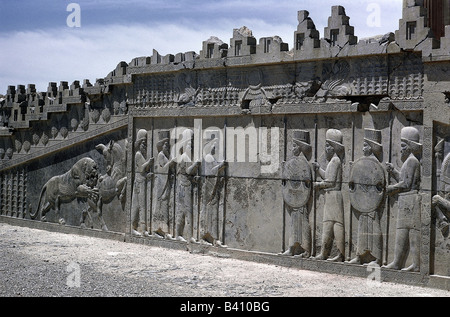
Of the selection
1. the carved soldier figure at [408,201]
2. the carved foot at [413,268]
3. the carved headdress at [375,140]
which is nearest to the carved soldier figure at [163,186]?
the carved headdress at [375,140]

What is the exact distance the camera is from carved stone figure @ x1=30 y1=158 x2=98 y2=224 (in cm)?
1310

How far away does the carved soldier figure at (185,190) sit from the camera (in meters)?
11.3

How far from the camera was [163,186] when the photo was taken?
38.6ft

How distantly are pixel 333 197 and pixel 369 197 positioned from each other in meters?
0.61

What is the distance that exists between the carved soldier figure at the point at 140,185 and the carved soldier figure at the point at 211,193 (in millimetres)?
1520

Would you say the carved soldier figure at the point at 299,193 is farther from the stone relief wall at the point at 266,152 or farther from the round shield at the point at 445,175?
the round shield at the point at 445,175

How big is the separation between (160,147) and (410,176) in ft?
16.8

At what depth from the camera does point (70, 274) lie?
30.5 feet

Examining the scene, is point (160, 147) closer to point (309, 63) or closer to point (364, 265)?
point (309, 63)

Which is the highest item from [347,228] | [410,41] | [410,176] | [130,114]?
[410,41]

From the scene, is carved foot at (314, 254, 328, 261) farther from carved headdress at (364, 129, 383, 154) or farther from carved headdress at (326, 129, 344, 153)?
carved headdress at (364, 129, 383, 154)

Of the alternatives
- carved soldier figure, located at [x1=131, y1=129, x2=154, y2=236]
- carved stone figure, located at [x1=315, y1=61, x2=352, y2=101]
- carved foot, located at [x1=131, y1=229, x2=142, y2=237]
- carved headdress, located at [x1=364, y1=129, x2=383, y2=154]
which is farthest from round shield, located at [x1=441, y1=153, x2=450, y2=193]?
carved foot, located at [x1=131, y1=229, x2=142, y2=237]
